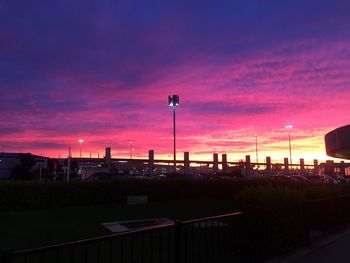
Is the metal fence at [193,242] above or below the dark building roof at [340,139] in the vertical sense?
below

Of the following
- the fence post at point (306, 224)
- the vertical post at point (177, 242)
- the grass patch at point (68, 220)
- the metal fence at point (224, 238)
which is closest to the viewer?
the vertical post at point (177, 242)

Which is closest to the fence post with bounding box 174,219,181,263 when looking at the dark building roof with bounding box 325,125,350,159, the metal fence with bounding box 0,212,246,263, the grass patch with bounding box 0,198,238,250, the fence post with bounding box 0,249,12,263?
the metal fence with bounding box 0,212,246,263

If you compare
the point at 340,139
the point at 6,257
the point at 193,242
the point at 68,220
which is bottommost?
the point at 68,220

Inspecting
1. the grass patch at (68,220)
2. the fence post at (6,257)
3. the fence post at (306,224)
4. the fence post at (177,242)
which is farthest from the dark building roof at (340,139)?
the fence post at (6,257)

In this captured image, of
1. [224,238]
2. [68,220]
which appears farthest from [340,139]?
[224,238]

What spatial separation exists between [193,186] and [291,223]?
17460 mm

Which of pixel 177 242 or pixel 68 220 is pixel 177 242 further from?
pixel 68 220

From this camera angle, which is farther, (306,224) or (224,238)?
(306,224)

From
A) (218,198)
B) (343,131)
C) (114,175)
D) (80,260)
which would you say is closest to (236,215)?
(80,260)

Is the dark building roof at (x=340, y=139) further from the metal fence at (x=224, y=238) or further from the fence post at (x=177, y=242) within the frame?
the fence post at (x=177, y=242)

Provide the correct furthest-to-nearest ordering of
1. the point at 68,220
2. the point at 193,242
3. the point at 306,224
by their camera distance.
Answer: the point at 68,220
the point at 306,224
the point at 193,242

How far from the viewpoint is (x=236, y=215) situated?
806 cm

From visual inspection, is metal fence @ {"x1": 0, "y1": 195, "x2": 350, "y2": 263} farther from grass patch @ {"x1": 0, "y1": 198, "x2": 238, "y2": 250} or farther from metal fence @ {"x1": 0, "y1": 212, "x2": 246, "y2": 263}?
grass patch @ {"x1": 0, "y1": 198, "x2": 238, "y2": 250}

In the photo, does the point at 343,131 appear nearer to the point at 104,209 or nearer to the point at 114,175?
the point at 114,175
